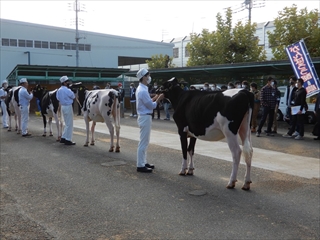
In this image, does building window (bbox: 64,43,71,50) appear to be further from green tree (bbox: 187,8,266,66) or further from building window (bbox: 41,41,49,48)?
green tree (bbox: 187,8,266,66)

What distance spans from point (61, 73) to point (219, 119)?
2523 cm

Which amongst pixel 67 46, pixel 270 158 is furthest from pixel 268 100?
pixel 67 46

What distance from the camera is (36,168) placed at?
29.0ft

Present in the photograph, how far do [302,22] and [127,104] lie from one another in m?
15.4

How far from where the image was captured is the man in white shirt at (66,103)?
12.0 m

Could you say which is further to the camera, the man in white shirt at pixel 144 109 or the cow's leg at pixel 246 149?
the man in white shirt at pixel 144 109

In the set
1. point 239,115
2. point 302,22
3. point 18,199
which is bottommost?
point 18,199

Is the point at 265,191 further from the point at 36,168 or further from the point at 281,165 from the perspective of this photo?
the point at 36,168

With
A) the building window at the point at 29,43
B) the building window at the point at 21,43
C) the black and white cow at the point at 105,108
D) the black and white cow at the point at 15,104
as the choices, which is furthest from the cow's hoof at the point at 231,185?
the building window at the point at 29,43

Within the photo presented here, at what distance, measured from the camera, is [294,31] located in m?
28.3

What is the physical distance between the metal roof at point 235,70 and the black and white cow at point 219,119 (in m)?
11.9

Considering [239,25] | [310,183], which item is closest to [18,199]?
[310,183]

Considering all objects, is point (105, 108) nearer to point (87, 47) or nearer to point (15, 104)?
point (15, 104)

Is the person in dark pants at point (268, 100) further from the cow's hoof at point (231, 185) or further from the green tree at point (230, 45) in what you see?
the green tree at point (230, 45)
